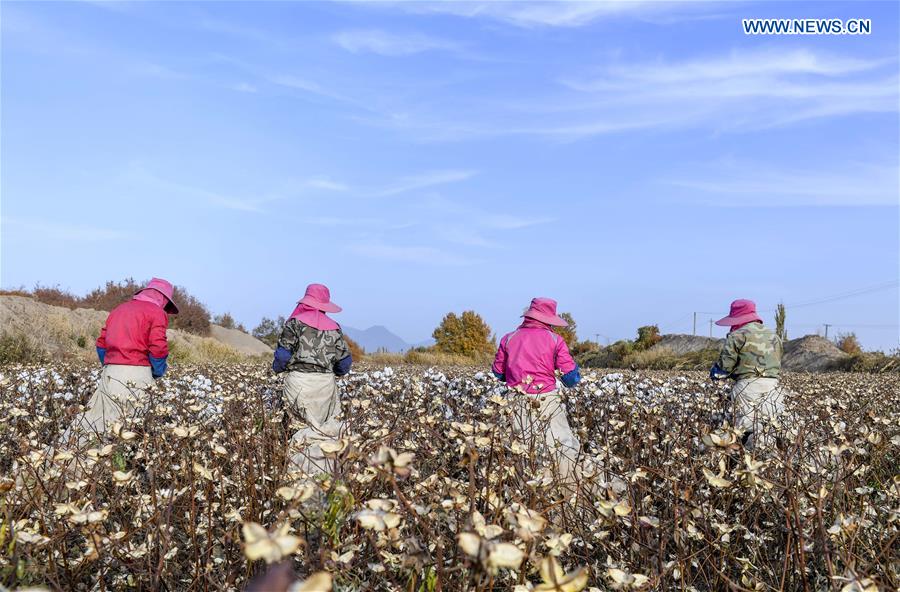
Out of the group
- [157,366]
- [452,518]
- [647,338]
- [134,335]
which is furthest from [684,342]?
[452,518]

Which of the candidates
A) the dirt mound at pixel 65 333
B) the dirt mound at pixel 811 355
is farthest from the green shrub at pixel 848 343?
the dirt mound at pixel 65 333

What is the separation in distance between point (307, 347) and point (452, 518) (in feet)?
15.1

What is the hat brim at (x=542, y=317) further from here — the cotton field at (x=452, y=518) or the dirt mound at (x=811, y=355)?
the dirt mound at (x=811, y=355)

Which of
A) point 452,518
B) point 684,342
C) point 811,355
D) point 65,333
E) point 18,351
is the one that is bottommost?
point 452,518

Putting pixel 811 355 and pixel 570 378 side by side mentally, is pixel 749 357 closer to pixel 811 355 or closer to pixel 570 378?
pixel 570 378

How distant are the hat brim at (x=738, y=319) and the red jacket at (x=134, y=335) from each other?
17.0ft

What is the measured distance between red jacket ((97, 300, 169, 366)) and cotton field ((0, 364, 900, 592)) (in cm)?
136

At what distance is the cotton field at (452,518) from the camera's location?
7.25 feet

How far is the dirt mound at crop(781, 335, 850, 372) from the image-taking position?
1995 cm

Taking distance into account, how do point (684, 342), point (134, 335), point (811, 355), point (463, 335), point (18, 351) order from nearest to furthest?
point (134, 335)
point (18, 351)
point (811, 355)
point (684, 342)
point (463, 335)

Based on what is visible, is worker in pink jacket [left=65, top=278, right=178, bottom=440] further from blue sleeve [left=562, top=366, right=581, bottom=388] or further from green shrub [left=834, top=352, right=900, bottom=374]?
green shrub [left=834, top=352, right=900, bottom=374]

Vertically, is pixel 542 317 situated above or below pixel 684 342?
below

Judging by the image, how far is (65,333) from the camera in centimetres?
1861

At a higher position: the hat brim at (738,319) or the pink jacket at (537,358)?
the hat brim at (738,319)
